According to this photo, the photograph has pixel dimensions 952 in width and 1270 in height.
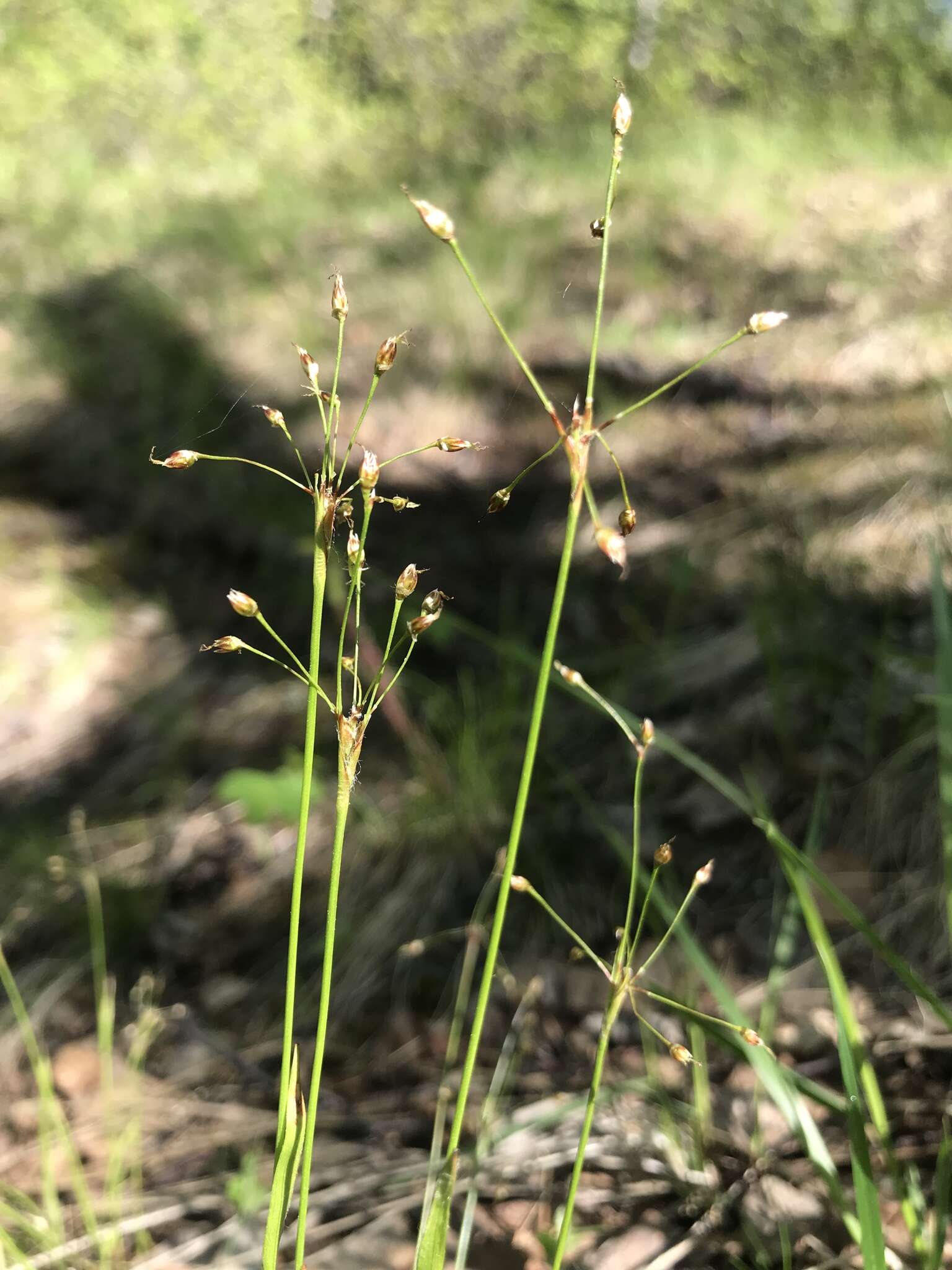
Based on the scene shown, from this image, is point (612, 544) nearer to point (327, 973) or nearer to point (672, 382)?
point (672, 382)

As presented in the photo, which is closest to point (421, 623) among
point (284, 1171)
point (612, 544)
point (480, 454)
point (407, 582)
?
point (407, 582)

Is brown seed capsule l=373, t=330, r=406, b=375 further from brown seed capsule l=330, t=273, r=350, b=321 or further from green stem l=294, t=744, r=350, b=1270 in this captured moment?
green stem l=294, t=744, r=350, b=1270

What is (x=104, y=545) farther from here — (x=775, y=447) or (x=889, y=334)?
(x=889, y=334)

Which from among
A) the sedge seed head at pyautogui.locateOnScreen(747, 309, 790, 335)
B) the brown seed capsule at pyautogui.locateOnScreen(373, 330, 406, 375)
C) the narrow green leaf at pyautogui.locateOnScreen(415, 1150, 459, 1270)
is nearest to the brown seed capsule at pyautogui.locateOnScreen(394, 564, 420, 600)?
the brown seed capsule at pyautogui.locateOnScreen(373, 330, 406, 375)

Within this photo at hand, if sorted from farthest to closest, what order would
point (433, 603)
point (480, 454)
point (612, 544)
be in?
point (480, 454) < point (433, 603) < point (612, 544)

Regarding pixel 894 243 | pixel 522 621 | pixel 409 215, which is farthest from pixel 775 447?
pixel 409 215
